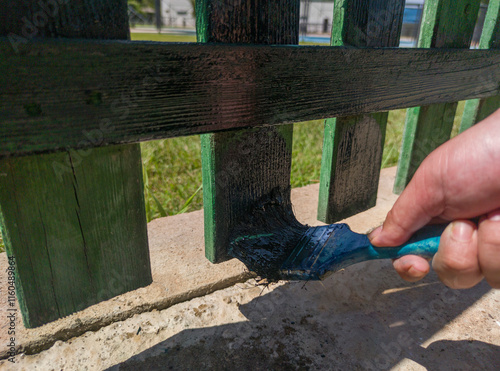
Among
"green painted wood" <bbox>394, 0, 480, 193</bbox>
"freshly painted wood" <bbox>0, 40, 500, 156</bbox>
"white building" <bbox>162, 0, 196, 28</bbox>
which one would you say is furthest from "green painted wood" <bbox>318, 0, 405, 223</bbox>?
"white building" <bbox>162, 0, 196, 28</bbox>

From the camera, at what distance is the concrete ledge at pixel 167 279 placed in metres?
1.31

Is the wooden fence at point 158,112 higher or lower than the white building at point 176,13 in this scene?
lower

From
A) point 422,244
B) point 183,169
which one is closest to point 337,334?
point 422,244

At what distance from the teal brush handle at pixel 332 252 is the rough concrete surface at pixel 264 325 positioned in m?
0.38

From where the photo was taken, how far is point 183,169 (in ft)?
9.55

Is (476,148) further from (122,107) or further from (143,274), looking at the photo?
(143,274)

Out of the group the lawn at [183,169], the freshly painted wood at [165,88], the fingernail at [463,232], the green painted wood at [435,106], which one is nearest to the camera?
the freshly painted wood at [165,88]

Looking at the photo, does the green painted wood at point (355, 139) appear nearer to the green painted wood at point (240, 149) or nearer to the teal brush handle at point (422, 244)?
the green painted wood at point (240, 149)

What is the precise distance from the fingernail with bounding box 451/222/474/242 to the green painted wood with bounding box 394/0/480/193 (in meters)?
0.91

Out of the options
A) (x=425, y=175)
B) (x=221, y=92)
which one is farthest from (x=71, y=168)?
(x=425, y=175)

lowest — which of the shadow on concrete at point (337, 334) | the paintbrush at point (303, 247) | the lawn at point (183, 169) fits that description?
the shadow on concrete at point (337, 334)

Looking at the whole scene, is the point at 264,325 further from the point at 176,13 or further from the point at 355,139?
the point at 176,13

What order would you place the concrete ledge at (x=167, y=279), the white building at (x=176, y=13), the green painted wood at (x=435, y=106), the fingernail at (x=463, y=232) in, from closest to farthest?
1. the fingernail at (x=463, y=232)
2. the concrete ledge at (x=167, y=279)
3. the green painted wood at (x=435, y=106)
4. the white building at (x=176, y=13)

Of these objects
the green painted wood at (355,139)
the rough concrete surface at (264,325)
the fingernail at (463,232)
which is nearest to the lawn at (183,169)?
the rough concrete surface at (264,325)
